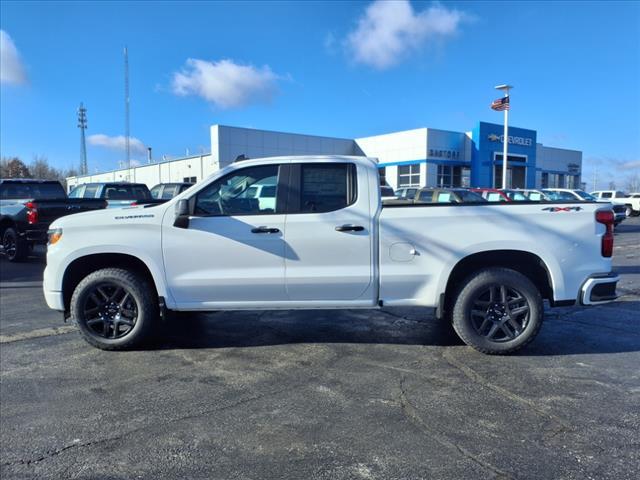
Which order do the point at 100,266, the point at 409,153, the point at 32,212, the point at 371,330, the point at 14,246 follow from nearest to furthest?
1. the point at 100,266
2. the point at 371,330
3. the point at 32,212
4. the point at 14,246
5. the point at 409,153

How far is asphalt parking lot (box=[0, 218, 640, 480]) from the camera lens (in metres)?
2.99

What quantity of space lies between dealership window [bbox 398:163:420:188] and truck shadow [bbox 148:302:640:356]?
2994cm

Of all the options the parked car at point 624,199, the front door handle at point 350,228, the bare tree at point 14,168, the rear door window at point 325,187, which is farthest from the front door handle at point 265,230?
the bare tree at point 14,168

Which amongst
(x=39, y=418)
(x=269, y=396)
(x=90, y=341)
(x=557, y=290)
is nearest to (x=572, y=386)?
(x=557, y=290)

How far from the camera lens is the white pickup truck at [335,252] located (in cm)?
473

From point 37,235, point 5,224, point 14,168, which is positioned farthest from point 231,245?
point 14,168

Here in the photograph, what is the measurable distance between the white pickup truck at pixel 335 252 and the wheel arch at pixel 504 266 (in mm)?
14

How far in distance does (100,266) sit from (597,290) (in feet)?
16.6

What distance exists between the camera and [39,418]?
12.0 ft

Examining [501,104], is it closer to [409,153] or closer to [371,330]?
[409,153]

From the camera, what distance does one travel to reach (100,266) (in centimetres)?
525

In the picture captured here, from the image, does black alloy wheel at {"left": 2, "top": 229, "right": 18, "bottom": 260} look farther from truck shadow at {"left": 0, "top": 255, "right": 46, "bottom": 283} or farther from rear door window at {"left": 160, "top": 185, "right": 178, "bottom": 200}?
rear door window at {"left": 160, "top": 185, "right": 178, "bottom": 200}

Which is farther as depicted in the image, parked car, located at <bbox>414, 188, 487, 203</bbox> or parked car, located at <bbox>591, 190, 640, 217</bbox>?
parked car, located at <bbox>591, 190, 640, 217</bbox>

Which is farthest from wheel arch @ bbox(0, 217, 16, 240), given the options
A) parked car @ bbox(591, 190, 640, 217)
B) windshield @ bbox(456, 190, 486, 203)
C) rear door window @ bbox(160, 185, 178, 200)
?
parked car @ bbox(591, 190, 640, 217)
